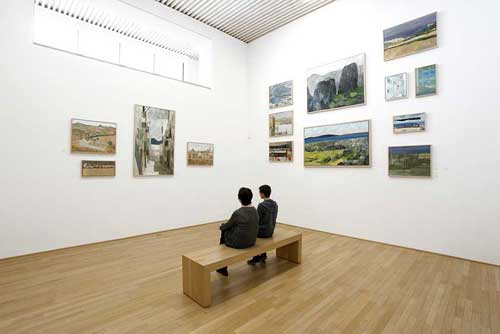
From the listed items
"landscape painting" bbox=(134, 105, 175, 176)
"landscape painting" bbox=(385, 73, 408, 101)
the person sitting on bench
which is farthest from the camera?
"landscape painting" bbox=(134, 105, 175, 176)

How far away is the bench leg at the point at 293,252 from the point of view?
414 cm

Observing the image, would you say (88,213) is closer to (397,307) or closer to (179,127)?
(179,127)

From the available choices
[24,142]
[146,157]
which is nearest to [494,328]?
[146,157]

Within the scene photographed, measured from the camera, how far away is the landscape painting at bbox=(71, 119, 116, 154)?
16.6 feet

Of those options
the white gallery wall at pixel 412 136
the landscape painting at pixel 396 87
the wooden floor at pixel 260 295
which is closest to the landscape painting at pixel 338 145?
the white gallery wall at pixel 412 136

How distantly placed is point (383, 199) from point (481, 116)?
2.22 meters

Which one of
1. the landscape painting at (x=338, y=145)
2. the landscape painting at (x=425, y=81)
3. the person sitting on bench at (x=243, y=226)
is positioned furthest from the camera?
the landscape painting at (x=338, y=145)

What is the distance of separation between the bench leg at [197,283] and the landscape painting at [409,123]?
473 cm

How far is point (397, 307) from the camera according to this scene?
2.82 m

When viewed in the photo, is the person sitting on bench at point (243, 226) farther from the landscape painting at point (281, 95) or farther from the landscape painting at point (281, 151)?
the landscape painting at point (281, 95)

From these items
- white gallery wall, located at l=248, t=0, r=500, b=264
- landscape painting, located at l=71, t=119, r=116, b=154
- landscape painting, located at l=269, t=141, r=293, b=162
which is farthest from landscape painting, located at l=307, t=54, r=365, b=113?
landscape painting, located at l=71, t=119, r=116, b=154

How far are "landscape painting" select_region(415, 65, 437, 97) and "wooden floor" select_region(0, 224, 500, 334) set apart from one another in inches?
123

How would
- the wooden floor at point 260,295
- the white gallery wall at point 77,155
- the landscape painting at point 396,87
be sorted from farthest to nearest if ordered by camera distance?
the landscape painting at point 396,87 → the white gallery wall at point 77,155 → the wooden floor at point 260,295

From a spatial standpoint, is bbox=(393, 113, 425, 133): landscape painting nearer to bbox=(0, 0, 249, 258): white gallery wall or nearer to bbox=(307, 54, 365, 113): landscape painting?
bbox=(307, 54, 365, 113): landscape painting
